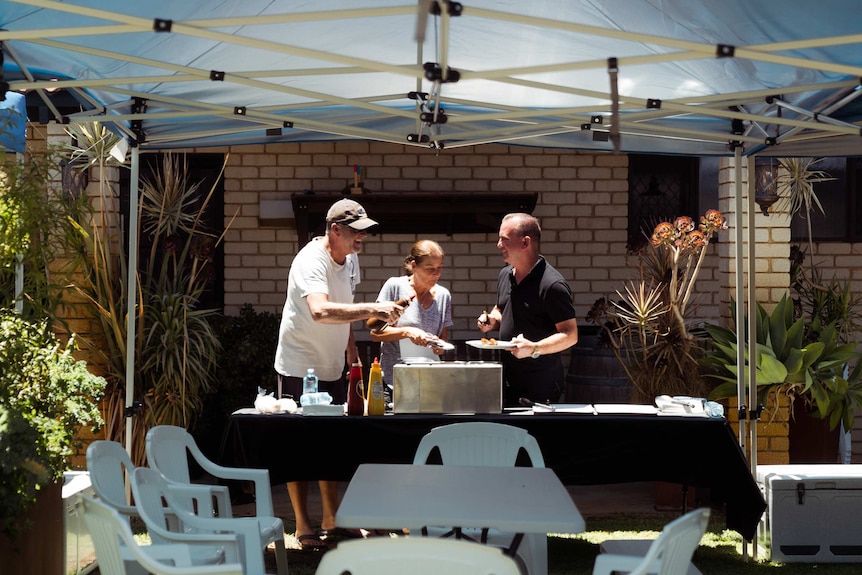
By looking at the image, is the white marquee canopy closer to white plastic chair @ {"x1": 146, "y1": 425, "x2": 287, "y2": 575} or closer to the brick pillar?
white plastic chair @ {"x1": 146, "y1": 425, "x2": 287, "y2": 575}

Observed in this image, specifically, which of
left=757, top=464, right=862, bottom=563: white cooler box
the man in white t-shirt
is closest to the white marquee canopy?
left=757, top=464, right=862, bottom=563: white cooler box

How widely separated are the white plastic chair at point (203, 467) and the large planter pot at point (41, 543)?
429 mm

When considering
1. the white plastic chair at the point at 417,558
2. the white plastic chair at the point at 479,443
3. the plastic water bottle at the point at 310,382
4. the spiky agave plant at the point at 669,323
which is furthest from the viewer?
the spiky agave plant at the point at 669,323

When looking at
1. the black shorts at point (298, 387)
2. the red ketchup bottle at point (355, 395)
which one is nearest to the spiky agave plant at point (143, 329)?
the black shorts at point (298, 387)

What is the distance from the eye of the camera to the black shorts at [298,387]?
5.82 m

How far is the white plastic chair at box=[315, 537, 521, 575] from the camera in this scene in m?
2.65

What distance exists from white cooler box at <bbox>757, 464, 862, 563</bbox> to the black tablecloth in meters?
0.45

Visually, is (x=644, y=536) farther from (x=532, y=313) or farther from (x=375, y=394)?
(x=375, y=394)

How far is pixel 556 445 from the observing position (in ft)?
17.3

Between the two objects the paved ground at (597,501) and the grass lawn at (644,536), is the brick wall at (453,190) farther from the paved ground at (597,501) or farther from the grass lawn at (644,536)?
the grass lawn at (644,536)

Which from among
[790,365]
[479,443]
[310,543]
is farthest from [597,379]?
[479,443]

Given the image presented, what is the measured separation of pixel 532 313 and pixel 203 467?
195 cm

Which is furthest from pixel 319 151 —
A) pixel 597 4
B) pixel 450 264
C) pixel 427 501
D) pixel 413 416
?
pixel 427 501

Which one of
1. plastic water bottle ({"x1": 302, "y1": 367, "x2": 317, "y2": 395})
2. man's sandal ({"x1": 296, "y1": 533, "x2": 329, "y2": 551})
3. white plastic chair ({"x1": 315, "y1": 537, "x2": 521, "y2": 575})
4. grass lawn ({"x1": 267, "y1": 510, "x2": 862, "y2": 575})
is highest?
plastic water bottle ({"x1": 302, "y1": 367, "x2": 317, "y2": 395})
